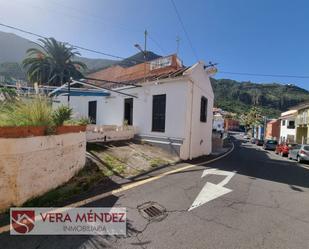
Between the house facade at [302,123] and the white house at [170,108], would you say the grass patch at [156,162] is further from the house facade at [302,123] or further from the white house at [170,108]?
the house facade at [302,123]

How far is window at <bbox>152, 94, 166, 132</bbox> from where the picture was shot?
41.9ft

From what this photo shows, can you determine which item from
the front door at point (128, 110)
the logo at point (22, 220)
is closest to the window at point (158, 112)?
the front door at point (128, 110)

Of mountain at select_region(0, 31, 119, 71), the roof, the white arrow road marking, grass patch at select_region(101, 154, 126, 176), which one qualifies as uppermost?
mountain at select_region(0, 31, 119, 71)

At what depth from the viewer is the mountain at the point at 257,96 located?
97.2 meters

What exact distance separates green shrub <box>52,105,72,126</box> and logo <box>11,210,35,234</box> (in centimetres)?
233

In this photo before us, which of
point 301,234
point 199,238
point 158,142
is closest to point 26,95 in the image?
point 199,238

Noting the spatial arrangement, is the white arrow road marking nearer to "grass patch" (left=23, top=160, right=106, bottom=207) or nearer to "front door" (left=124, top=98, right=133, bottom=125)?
"grass patch" (left=23, top=160, right=106, bottom=207)

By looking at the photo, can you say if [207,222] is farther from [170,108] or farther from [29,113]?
[170,108]

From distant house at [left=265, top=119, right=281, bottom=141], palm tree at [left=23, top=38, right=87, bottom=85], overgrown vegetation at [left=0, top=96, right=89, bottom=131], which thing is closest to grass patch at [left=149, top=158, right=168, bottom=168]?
overgrown vegetation at [left=0, top=96, right=89, bottom=131]

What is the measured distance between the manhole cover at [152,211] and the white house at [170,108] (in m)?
6.26

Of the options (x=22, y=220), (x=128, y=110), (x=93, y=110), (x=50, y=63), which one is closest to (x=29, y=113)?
(x=22, y=220)

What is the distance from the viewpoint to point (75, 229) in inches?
149

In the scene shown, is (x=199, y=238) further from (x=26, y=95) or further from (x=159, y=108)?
(x=159, y=108)

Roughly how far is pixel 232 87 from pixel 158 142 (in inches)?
4288
